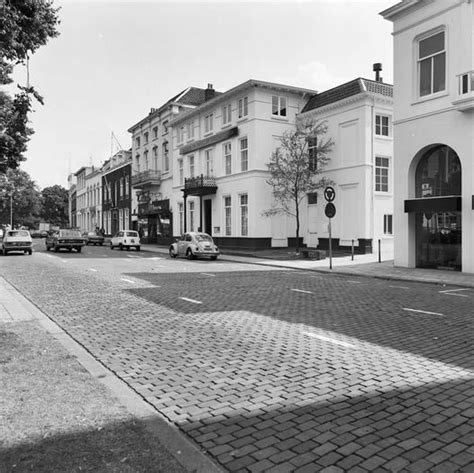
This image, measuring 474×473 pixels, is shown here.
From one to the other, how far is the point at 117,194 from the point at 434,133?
2004 inches

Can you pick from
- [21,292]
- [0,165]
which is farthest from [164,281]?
[0,165]

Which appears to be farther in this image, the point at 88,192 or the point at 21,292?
the point at 88,192

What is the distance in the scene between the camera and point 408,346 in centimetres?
643

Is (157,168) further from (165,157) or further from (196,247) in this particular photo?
(196,247)

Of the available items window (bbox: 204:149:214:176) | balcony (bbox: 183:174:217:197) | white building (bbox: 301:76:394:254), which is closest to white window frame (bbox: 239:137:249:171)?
balcony (bbox: 183:174:217:197)

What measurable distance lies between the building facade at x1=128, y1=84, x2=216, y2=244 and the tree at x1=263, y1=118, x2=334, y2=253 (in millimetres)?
16648

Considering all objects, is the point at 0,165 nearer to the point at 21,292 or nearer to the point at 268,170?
the point at 21,292

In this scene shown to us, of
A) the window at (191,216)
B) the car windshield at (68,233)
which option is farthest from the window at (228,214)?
the car windshield at (68,233)

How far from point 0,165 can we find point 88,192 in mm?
72030

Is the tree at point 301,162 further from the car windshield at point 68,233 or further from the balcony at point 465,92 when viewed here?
the car windshield at point 68,233

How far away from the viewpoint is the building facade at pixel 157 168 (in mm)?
44969

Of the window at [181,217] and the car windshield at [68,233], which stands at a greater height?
the window at [181,217]

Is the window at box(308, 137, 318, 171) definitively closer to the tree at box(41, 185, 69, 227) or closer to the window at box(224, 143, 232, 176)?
the window at box(224, 143, 232, 176)

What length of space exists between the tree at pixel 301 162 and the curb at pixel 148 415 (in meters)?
21.8
